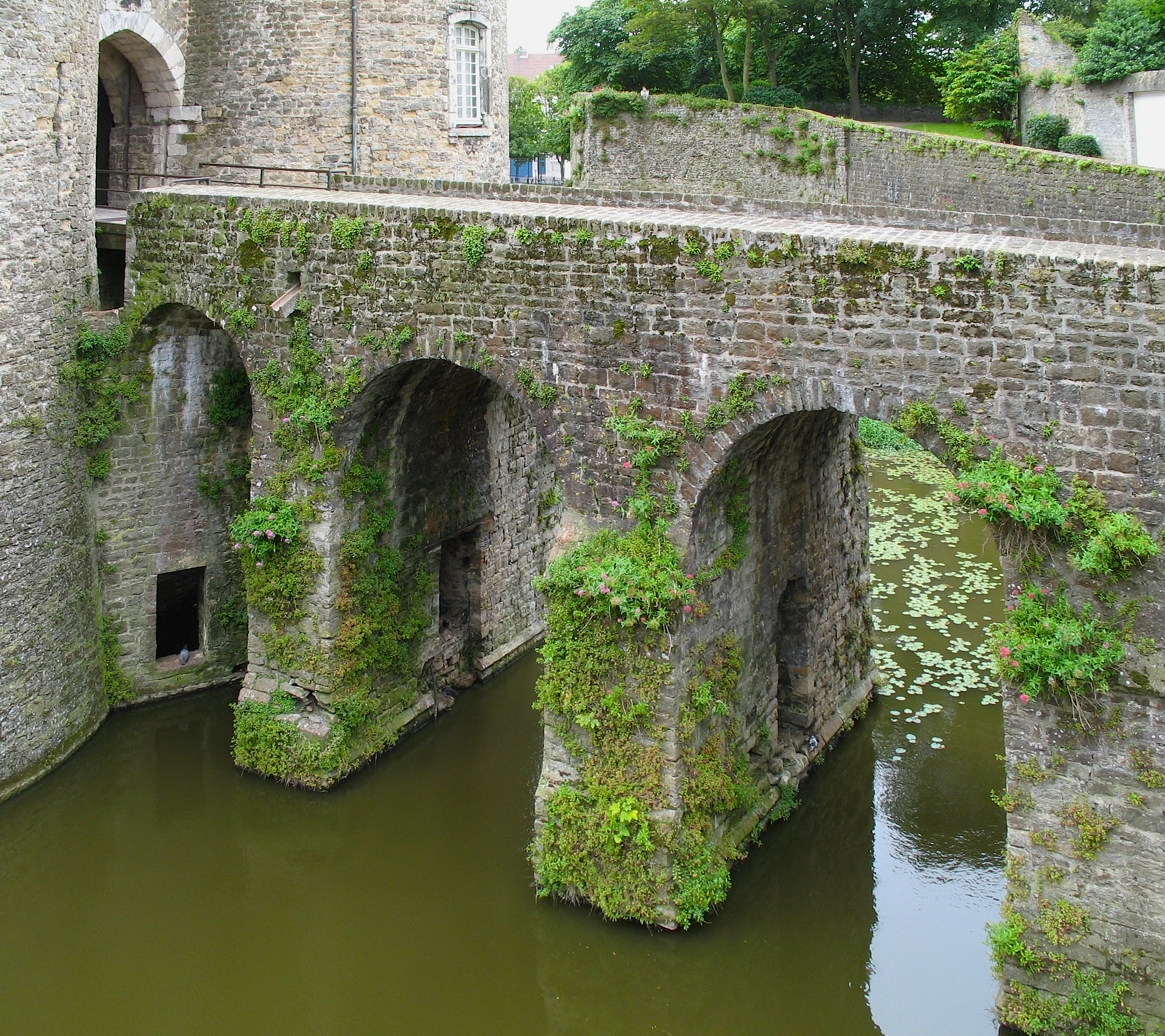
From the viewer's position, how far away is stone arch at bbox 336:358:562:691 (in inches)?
425

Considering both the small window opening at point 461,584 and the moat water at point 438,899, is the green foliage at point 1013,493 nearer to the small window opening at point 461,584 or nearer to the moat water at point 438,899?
the moat water at point 438,899

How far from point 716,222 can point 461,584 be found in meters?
5.98

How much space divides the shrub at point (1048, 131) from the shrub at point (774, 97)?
17.3ft

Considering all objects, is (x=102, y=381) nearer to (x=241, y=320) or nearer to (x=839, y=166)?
(x=241, y=320)

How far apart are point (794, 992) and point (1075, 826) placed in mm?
2499

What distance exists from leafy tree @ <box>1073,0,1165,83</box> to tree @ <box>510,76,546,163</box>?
2272cm

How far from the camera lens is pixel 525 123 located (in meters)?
41.9

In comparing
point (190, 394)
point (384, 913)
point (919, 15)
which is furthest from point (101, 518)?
point (919, 15)

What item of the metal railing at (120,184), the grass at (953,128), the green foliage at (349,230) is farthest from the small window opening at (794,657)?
the grass at (953,128)

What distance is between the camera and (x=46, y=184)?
1027 cm

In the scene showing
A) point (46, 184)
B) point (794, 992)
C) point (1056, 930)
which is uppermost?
point (46, 184)

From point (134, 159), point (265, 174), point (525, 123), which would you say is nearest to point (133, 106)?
point (134, 159)

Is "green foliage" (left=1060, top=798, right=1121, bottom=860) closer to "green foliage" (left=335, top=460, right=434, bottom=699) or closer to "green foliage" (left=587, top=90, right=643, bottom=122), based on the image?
"green foliage" (left=335, top=460, right=434, bottom=699)

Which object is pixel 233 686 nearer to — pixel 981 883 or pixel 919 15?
pixel 981 883
